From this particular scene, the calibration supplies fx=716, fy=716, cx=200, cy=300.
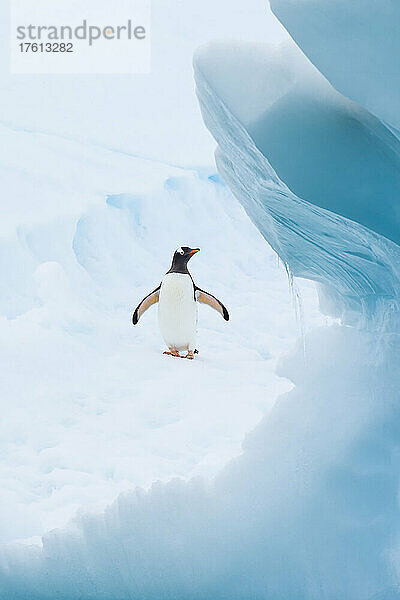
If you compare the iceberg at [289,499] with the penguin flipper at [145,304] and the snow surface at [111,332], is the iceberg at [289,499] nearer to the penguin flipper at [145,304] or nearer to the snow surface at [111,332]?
the snow surface at [111,332]

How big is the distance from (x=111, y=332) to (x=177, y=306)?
6.09ft

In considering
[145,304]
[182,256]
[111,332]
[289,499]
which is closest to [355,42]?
[289,499]

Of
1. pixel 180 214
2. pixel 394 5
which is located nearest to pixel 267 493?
pixel 394 5

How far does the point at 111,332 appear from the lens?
4445 millimetres

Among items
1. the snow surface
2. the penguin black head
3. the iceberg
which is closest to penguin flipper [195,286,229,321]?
the penguin black head

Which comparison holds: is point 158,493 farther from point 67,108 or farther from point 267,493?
point 67,108

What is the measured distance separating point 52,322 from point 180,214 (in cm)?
168

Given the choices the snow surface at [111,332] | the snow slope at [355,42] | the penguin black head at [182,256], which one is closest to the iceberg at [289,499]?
the snow slope at [355,42]

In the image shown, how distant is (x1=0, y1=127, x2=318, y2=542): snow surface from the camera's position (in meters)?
2.96

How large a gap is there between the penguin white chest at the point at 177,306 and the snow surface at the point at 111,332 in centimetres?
48

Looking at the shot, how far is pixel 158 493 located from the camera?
5.02ft

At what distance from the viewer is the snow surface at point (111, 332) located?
2965mm

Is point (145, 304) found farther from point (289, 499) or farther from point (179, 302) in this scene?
point (289, 499)

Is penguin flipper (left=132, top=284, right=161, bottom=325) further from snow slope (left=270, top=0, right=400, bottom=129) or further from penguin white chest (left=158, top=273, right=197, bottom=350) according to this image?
snow slope (left=270, top=0, right=400, bottom=129)
